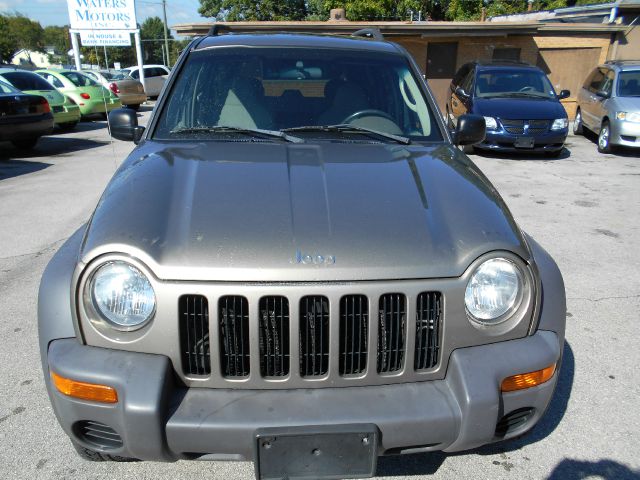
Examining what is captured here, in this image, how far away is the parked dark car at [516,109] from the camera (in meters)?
10.1

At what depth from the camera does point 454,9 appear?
86.6 feet

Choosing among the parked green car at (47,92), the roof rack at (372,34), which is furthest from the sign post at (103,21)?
the roof rack at (372,34)

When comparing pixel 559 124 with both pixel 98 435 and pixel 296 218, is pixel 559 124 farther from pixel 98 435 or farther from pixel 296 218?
pixel 98 435

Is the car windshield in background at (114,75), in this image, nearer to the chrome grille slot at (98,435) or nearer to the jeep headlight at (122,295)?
the jeep headlight at (122,295)

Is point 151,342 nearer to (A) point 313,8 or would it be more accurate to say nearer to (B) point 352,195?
(B) point 352,195

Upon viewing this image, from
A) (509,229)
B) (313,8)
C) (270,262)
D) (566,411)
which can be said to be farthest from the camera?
(313,8)

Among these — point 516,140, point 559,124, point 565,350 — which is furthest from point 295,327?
point 559,124

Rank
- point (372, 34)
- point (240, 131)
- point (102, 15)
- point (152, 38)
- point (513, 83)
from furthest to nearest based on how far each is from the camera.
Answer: point (152, 38)
point (102, 15)
point (513, 83)
point (372, 34)
point (240, 131)

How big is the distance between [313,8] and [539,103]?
3832cm

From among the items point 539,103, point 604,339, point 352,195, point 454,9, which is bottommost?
point 604,339

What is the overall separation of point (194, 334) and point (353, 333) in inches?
23.0

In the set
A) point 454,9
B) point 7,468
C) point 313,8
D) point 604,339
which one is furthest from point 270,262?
point 313,8

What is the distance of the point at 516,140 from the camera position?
1014 centimetres

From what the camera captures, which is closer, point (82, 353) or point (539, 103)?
point (82, 353)
